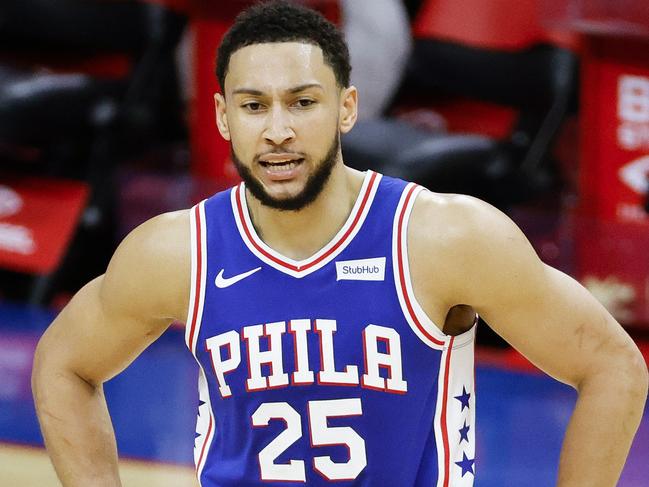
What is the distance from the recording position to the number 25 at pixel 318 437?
264 cm

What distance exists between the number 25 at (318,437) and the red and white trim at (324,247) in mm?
253

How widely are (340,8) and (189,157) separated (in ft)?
4.56

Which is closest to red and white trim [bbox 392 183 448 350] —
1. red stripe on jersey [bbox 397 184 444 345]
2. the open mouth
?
red stripe on jersey [bbox 397 184 444 345]

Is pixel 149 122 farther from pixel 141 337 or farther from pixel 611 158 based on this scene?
pixel 141 337

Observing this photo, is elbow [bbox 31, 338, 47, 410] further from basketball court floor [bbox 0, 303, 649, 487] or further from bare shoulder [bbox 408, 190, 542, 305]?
basketball court floor [bbox 0, 303, 649, 487]

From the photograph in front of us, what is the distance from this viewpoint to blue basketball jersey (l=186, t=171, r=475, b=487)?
2615 mm

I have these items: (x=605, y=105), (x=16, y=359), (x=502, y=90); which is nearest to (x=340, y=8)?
(x=502, y=90)

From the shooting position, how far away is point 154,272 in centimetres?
270

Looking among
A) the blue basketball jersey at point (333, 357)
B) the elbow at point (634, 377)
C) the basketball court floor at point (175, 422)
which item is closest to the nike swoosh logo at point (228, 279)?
the blue basketball jersey at point (333, 357)

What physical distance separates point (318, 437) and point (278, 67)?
2.27ft

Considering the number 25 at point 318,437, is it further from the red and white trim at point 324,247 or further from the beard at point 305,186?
the beard at point 305,186

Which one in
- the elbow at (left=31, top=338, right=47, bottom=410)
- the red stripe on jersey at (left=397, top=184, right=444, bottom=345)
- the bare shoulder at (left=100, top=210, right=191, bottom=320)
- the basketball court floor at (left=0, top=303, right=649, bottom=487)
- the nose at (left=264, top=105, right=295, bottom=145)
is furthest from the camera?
the basketball court floor at (left=0, top=303, right=649, bottom=487)

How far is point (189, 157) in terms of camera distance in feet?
23.5

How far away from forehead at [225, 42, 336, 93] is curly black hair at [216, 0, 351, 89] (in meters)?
0.01
